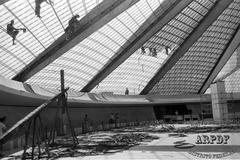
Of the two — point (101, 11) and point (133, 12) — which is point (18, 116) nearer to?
point (101, 11)

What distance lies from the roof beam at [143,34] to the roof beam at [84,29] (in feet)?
28.2

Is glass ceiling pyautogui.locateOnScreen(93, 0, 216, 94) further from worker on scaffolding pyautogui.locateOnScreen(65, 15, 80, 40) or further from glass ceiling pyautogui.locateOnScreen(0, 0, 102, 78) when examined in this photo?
worker on scaffolding pyautogui.locateOnScreen(65, 15, 80, 40)

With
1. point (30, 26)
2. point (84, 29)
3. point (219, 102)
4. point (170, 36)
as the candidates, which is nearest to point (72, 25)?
point (84, 29)

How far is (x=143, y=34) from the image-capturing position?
127ft

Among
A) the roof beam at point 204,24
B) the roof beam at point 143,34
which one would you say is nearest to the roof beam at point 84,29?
the roof beam at point 143,34

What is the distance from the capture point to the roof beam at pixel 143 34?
117ft

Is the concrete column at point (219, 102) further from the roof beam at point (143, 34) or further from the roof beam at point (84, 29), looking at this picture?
the roof beam at point (84, 29)

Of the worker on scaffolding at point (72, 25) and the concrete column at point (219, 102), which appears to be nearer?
the worker on scaffolding at point (72, 25)

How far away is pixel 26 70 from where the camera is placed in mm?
30547

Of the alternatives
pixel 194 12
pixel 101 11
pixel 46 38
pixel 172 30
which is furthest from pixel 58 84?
pixel 194 12

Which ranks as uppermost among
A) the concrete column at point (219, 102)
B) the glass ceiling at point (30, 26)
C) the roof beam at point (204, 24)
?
the roof beam at point (204, 24)

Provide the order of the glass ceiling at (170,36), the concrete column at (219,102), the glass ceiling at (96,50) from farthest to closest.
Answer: the concrete column at (219,102) → the glass ceiling at (170,36) → the glass ceiling at (96,50)

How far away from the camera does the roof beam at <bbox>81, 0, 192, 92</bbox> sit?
35.7 m

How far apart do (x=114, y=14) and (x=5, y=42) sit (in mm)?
10653
